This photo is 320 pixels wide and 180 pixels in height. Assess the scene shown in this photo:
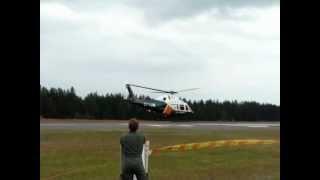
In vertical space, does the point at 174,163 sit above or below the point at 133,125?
below

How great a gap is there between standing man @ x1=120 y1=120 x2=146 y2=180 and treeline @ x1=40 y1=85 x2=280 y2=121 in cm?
6550

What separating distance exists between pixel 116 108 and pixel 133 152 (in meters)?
71.0

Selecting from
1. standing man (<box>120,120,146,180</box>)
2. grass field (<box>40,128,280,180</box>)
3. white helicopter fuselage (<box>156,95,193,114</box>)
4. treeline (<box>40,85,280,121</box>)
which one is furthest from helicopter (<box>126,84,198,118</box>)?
standing man (<box>120,120,146,180</box>)

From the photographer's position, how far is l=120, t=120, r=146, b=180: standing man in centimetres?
992

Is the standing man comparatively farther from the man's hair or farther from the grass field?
the grass field

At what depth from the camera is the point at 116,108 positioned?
80812mm

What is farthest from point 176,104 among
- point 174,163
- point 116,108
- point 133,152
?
point 133,152

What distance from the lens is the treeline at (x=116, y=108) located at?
78.7 meters

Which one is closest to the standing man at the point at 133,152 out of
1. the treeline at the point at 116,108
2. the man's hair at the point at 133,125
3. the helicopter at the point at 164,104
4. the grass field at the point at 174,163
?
the man's hair at the point at 133,125

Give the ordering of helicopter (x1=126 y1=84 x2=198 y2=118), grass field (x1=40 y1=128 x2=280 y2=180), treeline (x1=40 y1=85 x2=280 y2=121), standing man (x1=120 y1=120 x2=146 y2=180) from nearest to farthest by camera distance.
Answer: standing man (x1=120 y1=120 x2=146 y2=180)
grass field (x1=40 y1=128 x2=280 y2=180)
helicopter (x1=126 y1=84 x2=198 y2=118)
treeline (x1=40 y1=85 x2=280 y2=121)

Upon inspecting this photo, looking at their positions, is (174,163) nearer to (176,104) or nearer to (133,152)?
(133,152)

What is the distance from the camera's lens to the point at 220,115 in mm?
85500
